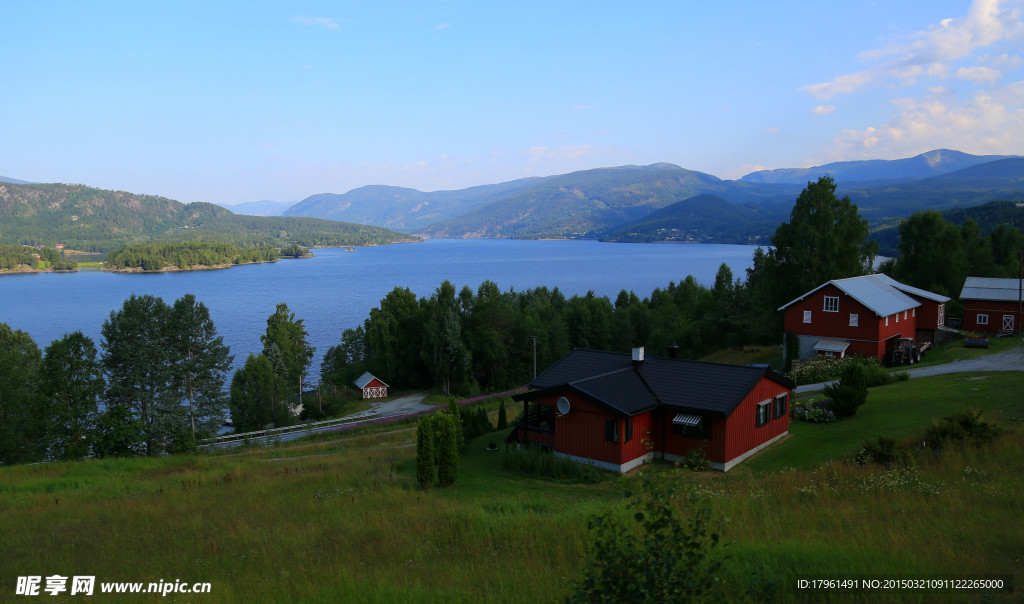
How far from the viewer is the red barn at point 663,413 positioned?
1756 cm

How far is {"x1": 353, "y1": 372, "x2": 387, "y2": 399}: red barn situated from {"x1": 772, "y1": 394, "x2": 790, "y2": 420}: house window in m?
38.4

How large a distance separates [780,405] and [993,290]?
92.2ft

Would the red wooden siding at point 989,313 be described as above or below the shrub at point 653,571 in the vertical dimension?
below

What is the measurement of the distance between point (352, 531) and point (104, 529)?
561cm

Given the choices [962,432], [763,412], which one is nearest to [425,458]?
[763,412]

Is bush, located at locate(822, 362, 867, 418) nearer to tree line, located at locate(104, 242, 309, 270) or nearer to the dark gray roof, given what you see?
the dark gray roof

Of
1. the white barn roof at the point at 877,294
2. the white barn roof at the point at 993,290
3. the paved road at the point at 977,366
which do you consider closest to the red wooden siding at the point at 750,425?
the paved road at the point at 977,366

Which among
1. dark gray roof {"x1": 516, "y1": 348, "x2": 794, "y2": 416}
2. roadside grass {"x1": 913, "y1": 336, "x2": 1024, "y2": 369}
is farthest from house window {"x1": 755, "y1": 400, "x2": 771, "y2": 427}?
roadside grass {"x1": 913, "y1": 336, "x2": 1024, "y2": 369}

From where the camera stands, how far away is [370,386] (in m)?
51.9

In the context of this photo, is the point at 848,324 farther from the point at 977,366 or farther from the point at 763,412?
the point at 763,412

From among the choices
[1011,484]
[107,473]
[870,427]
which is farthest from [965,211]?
[107,473]

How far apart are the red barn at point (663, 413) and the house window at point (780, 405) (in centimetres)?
4

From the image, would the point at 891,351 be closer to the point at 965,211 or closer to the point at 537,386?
the point at 537,386

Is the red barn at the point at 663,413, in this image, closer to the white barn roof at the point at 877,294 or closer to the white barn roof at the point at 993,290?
the white barn roof at the point at 877,294
